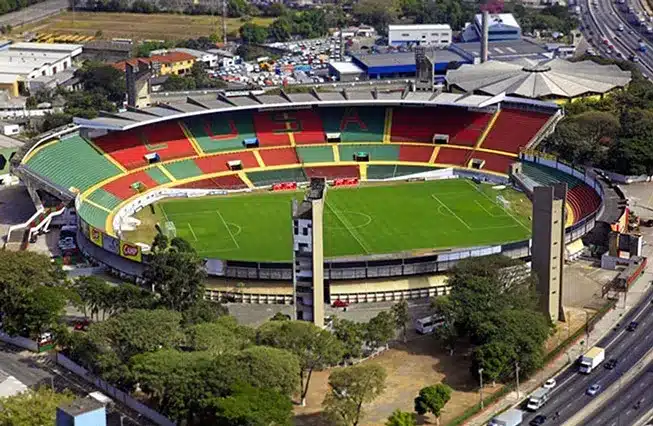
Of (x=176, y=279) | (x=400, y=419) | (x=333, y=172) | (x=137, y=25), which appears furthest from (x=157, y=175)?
(x=137, y=25)

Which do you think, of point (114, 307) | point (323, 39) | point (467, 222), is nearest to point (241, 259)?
point (114, 307)

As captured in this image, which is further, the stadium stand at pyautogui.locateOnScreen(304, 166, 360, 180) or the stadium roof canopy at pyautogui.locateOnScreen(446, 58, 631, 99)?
the stadium roof canopy at pyautogui.locateOnScreen(446, 58, 631, 99)

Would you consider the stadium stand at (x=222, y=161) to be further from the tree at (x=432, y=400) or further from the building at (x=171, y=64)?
the tree at (x=432, y=400)

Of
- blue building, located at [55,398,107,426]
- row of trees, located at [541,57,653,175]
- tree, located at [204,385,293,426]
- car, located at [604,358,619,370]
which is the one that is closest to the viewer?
blue building, located at [55,398,107,426]

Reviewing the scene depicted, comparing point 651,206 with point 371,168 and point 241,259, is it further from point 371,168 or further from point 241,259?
point 241,259

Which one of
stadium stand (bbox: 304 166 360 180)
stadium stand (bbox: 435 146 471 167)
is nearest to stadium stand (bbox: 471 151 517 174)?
stadium stand (bbox: 435 146 471 167)

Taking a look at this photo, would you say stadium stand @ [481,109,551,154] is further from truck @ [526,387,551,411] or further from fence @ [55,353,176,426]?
fence @ [55,353,176,426]

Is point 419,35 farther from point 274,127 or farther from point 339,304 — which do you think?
point 339,304
